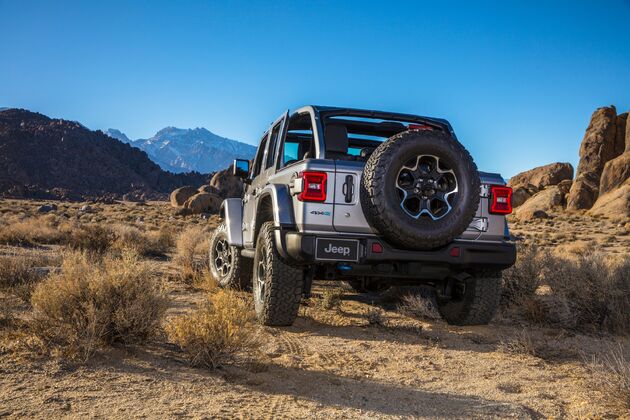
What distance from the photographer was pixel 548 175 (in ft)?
183

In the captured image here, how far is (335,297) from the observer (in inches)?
291

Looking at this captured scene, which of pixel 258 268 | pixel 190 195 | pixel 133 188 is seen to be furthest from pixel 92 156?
pixel 258 268

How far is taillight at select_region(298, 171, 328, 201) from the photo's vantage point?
4738mm

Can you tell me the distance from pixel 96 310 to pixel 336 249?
205 centimetres

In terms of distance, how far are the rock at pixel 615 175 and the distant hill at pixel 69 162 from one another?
63921 mm

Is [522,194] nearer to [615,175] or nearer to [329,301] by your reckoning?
[615,175]

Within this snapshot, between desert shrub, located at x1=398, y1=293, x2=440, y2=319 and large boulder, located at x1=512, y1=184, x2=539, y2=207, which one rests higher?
large boulder, located at x1=512, y1=184, x2=539, y2=207

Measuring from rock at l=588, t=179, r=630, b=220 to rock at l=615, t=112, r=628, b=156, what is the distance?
13.9 metres

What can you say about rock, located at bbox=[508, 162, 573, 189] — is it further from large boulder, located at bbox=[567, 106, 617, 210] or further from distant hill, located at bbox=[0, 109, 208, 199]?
distant hill, located at bbox=[0, 109, 208, 199]

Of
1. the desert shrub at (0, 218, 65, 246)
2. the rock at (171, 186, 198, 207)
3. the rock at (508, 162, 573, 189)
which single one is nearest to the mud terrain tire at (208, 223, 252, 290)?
the desert shrub at (0, 218, 65, 246)

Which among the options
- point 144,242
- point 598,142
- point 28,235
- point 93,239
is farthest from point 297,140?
point 598,142

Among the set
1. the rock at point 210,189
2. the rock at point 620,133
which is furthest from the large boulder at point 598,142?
the rock at point 210,189

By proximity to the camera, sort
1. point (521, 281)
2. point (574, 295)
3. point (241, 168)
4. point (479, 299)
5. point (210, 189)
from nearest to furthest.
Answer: point (479, 299), point (574, 295), point (521, 281), point (241, 168), point (210, 189)

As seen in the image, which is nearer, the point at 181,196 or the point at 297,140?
the point at 297,140
